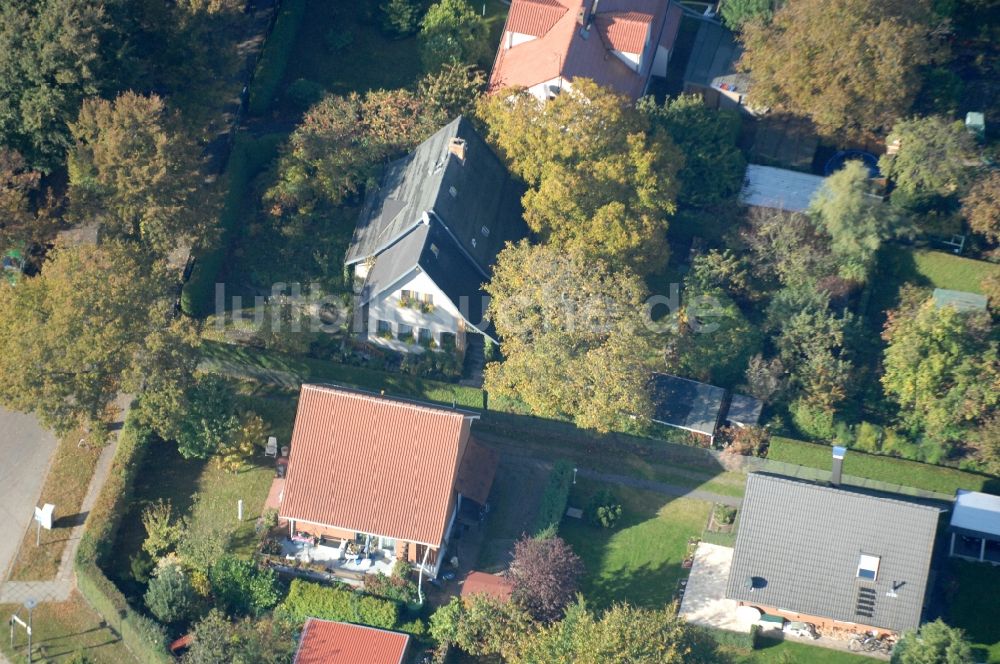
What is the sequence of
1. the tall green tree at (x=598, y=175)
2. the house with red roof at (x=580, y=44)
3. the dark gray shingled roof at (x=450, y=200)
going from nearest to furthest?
the tall green tree at (x=598, y=175) → the dark gray shingled roof at (x=450, y=200) → the house with red roof at (x=580, y=44)

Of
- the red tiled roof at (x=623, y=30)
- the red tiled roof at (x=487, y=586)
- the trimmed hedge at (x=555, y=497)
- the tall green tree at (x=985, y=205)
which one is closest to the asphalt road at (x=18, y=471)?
the red tiled roof at (x=487, y=586)

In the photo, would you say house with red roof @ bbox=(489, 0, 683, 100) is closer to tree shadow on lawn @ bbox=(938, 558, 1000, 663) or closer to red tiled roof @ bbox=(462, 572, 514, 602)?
red tiled roof @ bbox=(462, 572, 514, 602)

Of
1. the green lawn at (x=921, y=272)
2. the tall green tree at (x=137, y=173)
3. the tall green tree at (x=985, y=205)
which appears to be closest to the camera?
the tall green tree at (x=137, y=173)

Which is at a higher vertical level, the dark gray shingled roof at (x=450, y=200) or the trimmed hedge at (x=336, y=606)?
the dark gray shingled roof at (x=450, y=200)

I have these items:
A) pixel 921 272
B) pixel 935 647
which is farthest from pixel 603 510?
pixel 921 272

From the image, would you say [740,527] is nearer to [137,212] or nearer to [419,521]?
[419,521]

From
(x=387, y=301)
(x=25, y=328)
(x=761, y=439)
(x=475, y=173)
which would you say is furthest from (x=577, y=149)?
(x=25, y=328)

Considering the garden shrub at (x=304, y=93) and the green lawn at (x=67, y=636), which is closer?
the green lawn at (x=67, y=636)

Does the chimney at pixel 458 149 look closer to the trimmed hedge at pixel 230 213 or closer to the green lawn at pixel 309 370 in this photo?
the trimmed hedge at pixel 230 213
